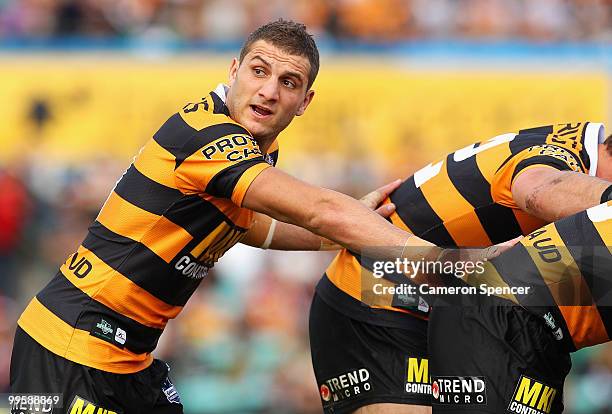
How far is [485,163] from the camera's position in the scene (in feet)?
18.3

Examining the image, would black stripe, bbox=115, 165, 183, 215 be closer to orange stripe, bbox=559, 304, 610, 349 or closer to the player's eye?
the player's eye

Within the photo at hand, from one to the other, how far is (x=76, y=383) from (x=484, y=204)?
7.41 feet

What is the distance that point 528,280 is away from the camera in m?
4.74

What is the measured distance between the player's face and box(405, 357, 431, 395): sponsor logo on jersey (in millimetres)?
1473

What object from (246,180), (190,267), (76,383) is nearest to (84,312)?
(76,383)

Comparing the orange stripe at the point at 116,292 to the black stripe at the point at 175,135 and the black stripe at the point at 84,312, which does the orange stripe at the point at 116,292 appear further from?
the black stripe at the point at 175,135

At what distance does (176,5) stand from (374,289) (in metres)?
8.81

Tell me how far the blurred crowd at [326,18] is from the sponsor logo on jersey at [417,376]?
8013mm

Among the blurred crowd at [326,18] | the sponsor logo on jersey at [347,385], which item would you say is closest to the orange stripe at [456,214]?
the sponsor logo on jersey at [347,385]

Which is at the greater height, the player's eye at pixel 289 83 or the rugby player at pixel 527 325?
the player's eye at pixel 289 83

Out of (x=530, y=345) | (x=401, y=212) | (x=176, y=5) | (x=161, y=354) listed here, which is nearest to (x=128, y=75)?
(x=176, y=5)

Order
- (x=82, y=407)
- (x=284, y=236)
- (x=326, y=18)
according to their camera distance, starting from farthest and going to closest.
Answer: (x=326, y=18) < (x=284, y=236) < (x=82, y=407)

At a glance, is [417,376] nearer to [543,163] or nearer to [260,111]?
[543,163]

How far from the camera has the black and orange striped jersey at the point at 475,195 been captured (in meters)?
5.34
